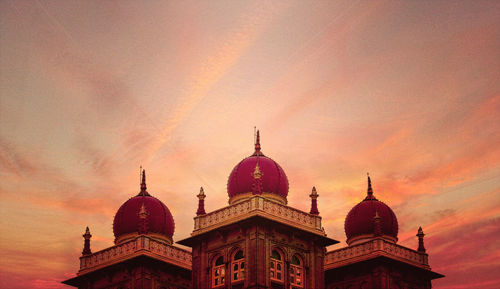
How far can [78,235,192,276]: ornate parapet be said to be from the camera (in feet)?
191

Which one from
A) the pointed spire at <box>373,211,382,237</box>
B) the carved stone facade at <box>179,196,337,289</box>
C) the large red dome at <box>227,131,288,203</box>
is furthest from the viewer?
the pointed spire at <box>373,211,382,237</box>

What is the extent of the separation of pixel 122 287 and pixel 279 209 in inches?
547

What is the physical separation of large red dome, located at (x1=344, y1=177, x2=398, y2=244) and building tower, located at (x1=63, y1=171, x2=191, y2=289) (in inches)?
528

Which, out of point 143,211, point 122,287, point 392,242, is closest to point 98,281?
point 122,287

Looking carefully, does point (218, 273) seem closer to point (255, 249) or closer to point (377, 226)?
point (255, 249)

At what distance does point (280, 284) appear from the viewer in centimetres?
5203

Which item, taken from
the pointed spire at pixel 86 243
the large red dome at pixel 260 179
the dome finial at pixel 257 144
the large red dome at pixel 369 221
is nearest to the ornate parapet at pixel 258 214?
the large red dome at pixel 260 179

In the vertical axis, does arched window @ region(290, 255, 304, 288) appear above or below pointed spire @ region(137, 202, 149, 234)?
below

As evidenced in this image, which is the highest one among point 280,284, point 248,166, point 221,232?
point 248,166

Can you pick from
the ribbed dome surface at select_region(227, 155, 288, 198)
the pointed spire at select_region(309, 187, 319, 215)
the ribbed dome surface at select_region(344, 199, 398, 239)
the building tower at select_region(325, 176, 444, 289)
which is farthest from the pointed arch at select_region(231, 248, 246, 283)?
the ribbed dome surface at select_region(344, 199, 398, 239)

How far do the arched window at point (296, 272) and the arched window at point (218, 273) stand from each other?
4.60m

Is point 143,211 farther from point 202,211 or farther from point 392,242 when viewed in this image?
point 392,242

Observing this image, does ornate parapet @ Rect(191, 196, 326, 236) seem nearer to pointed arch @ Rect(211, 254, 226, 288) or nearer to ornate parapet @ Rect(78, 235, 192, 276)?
pointed arch @ Rect(211, 254, 226, 288)

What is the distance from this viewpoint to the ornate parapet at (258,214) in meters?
52.7
